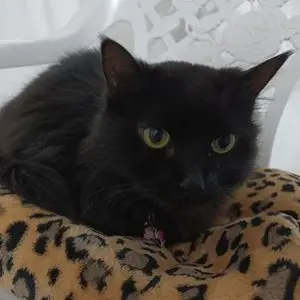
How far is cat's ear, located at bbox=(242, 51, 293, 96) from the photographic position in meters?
1.03

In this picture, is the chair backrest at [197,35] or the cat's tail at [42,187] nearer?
the cat's tail at [42,187]

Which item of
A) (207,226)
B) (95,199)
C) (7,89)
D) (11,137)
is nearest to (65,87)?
(11,137)

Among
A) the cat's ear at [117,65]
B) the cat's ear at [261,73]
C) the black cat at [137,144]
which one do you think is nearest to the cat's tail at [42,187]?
the black cat at [137,144]

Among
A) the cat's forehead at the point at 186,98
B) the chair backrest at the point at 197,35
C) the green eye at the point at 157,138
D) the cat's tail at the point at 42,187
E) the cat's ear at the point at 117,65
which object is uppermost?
the cat's ear at the point at 117,65

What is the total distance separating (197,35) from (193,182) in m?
0.68

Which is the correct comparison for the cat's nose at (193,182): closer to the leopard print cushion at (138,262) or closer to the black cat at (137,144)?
the black cat at (137,144)

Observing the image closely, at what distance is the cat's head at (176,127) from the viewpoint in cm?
95

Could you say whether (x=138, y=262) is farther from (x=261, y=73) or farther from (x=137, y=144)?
(x=261, y=73)

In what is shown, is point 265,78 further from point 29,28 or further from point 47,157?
point 29,28

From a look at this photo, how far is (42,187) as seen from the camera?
1.06 metres

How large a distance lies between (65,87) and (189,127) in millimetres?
335

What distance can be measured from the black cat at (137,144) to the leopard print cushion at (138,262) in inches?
2.6

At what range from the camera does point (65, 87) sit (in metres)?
1.19

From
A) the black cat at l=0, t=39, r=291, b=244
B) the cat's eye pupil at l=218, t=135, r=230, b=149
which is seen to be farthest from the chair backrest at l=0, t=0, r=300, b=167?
the cat's eye pupil at l=218, t=135, r=230, b=149
